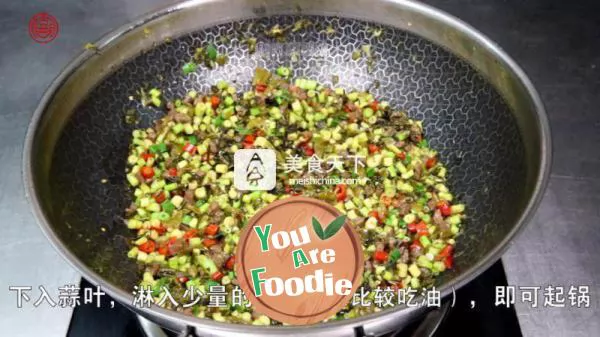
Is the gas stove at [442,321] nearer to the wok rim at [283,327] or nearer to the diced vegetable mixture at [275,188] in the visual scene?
the diced vegetable mixture at [275,188]

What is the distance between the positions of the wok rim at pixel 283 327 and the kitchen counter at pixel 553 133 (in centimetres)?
25

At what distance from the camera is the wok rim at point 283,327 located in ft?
2.27

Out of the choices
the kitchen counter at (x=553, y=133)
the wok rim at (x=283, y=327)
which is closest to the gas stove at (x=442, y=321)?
the kitchen counter at (x=553, y=133)

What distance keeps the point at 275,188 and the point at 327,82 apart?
27cm

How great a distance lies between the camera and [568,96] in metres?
1.23

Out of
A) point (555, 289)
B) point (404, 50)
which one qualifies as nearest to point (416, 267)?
point (555, 289)

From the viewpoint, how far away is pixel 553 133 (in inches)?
46.3

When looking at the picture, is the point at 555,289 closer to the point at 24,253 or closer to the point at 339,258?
the point at 339,258

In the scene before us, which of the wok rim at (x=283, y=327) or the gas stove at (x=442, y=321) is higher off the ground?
the wok rim at (x=283, y=327)

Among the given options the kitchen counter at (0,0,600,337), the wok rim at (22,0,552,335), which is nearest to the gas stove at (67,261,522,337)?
the kitchen counter at (0,0,600,337)

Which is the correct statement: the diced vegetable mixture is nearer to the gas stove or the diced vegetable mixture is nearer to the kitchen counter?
the gas stove

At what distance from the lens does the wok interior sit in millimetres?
940

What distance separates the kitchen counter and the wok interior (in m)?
0.12

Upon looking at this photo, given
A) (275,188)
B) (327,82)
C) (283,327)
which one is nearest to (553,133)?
(327,82)
